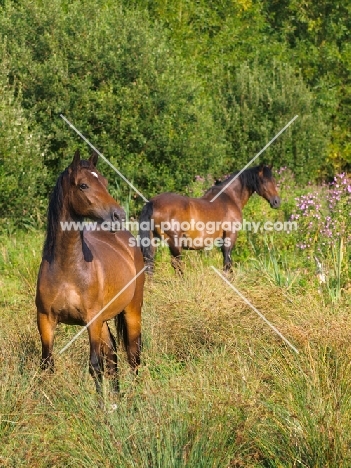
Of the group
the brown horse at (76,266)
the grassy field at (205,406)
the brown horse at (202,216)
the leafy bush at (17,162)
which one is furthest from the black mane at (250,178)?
the brown horse at (76,266)

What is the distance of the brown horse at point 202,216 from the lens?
12570 mm

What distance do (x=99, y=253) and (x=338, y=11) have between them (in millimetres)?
25664

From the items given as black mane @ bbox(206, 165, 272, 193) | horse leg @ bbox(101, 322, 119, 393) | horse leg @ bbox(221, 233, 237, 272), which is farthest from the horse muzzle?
horse leg @ bbox(101, 322, 119, 393)

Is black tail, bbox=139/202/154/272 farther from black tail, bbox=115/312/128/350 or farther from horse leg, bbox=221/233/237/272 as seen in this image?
black tail, bbox=115/312/128/350

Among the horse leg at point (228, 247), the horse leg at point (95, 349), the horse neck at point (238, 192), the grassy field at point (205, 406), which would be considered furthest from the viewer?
the horse neck at point (238, 192)

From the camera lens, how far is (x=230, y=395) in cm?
511

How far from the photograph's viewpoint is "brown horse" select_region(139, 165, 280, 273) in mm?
12570

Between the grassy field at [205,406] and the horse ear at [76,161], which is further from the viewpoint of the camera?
the horse ear at [76,161]

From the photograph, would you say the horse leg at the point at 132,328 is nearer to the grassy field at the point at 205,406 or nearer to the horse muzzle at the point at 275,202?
the grassy field at the point at 205,406

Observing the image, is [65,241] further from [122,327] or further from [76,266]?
[122,327]

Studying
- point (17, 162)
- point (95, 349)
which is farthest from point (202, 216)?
point (95, 349)

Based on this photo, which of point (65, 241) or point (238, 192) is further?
point (238, 192)

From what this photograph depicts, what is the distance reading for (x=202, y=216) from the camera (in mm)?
13148

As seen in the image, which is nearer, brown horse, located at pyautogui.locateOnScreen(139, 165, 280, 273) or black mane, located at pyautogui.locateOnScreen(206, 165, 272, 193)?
brown horse, located at pyautogui.locateOnScreen(139, 165, 280, 273)
